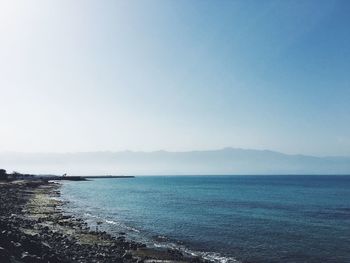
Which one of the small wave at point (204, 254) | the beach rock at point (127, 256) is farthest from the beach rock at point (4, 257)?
the small wave at point (204, 254)

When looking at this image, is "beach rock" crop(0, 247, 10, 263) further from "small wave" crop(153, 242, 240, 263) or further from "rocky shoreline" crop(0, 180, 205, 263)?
"small wave" crop(153, 242, 240, 263)

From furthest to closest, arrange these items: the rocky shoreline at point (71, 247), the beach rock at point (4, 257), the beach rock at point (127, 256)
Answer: the beach rock at point (127, 256) < the rocky shoreline at point (71, 247) < the beach rock at point (4, 257)

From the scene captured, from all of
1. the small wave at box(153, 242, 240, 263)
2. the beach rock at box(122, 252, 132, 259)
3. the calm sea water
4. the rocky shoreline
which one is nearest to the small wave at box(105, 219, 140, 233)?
the calm sea water

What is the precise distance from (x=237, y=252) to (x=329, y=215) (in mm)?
32825

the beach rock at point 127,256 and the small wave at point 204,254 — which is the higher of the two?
the beach rock at point 127,256

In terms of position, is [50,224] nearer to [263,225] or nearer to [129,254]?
[129,254]

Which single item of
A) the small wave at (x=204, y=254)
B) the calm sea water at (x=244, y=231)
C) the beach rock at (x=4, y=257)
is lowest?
the small wave at (x=204, y=254)

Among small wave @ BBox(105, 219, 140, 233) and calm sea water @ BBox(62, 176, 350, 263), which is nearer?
calm sea water @ BBox(62, 176, 350, 263)

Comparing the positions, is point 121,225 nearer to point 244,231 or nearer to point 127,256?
point 244,231

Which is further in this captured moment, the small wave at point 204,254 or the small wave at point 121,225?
the small wave at point 121,225

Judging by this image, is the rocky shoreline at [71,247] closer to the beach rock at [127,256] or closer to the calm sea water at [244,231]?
the beach rock at [127,256]

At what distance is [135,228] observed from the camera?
4688 cm

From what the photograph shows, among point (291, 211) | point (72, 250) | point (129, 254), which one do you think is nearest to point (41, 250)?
point (72, 250)

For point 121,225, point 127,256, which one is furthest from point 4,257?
point 121,225
